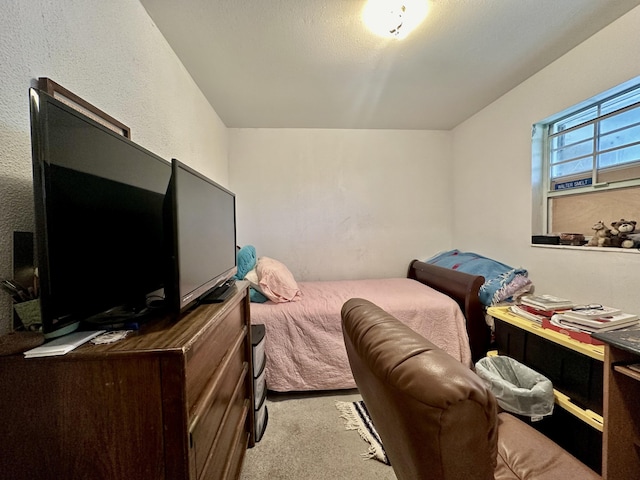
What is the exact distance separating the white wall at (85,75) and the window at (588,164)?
2679mm

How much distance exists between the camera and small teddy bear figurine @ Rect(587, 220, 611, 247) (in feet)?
5.38

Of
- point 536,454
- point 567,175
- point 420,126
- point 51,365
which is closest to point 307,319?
point 536,454

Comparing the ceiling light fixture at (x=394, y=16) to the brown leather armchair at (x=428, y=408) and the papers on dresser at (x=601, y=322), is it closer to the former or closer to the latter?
the brown leather armchair at (x=428, y=408)

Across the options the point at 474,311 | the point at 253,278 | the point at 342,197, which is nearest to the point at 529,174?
the point at 474,311

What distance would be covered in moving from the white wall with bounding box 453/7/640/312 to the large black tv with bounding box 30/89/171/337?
2433mm

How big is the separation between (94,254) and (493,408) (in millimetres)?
991

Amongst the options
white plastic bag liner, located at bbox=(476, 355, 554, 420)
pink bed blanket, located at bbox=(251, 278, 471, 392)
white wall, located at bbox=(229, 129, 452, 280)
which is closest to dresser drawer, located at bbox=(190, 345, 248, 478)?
pink bed blanket, located at bbox=(251, 278, 471, 392)

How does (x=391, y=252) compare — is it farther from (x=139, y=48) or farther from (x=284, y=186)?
(x=139, y=48)

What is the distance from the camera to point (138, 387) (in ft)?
1.93

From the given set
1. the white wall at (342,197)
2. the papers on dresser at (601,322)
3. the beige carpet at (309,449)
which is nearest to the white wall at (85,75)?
the white wall at (342,197)

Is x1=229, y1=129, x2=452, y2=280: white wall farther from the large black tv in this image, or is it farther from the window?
the large black tv

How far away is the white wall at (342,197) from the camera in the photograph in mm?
3117

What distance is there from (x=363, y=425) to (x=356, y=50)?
2409mm

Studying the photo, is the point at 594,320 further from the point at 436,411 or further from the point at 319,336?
the point at 319,336
